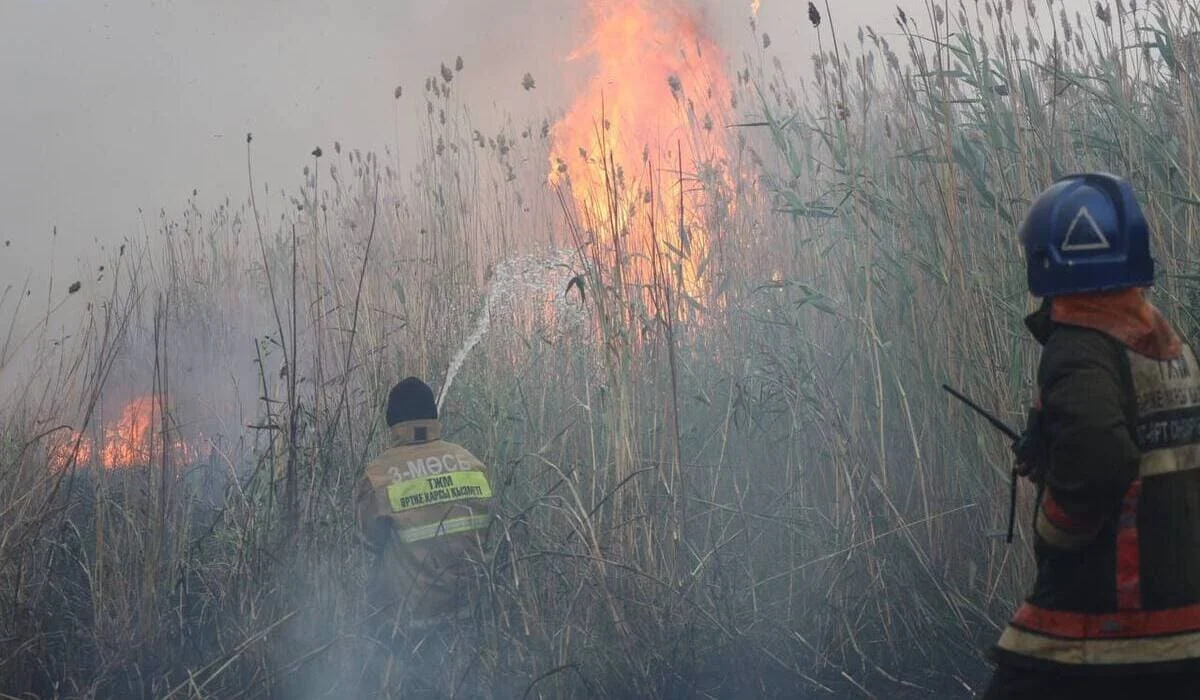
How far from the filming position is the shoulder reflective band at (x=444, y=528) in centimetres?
380

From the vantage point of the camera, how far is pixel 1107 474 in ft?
5.79

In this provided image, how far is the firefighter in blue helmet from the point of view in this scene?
1803 mm

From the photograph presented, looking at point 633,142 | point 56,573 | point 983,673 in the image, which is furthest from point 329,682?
point 633,142

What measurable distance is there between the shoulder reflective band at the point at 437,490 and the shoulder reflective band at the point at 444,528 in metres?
0.07

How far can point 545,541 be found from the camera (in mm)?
3826

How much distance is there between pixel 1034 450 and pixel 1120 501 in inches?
6.0

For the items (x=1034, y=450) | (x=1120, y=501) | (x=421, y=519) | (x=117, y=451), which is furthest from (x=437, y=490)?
(x=1120, y=501)

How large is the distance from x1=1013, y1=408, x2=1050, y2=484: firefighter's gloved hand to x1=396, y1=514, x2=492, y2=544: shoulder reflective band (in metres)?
2.12

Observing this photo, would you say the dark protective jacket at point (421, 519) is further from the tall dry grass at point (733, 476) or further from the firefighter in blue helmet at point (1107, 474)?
the firefighter in blue helmet at point (1107, 474)

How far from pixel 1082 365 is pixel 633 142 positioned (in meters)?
4.18

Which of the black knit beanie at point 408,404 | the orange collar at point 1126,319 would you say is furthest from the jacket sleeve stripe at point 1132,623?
the black knit beanie at point 408,404

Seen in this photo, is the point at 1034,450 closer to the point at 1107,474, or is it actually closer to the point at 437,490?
the point at 1107,474

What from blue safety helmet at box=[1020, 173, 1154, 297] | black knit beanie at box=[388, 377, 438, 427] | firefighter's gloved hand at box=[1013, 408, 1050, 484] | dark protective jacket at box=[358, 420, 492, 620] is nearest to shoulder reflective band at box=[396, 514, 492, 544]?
dark protective jacket at box=[358, 420, 492, 620]

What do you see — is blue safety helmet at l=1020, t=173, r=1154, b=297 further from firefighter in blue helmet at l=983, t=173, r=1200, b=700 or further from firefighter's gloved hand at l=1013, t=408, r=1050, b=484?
firefighter's gloved hand at l=1013, t=408, r=1050, b=484
